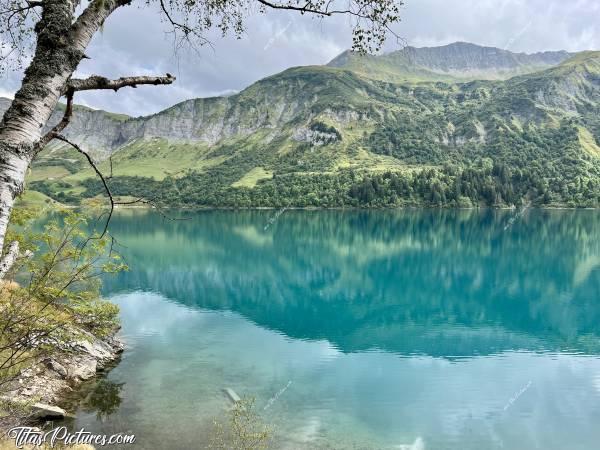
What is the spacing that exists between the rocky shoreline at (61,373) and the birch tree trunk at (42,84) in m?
17.7

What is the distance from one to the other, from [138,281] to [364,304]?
33.7m

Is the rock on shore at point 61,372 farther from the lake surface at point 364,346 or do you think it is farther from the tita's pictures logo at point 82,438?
the tita's pictures logo at point 82,438

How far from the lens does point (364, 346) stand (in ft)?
140

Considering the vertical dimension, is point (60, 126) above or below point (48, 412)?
above

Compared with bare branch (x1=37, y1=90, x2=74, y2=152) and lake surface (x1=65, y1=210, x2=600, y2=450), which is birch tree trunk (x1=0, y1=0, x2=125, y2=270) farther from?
lake surface (x1=65, y1=210, x2=600, y2=450)

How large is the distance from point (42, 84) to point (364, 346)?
40.5m

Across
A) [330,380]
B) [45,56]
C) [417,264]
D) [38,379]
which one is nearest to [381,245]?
[417,264]

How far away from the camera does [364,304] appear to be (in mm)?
60844

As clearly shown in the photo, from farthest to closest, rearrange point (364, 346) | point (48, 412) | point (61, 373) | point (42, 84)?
point (364, 346) → point (61, 373) → point (48, 412) → point (42, 84)

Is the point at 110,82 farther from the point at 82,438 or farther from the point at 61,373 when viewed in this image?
the point at 61,373

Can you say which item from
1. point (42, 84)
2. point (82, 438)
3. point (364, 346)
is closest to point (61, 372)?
point (82, 438)

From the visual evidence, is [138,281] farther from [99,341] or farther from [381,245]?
[381,245]

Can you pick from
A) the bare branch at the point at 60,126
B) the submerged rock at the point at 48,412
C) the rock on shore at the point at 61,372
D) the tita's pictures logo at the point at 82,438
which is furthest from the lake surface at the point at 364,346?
the bare branch at the point at 60,126

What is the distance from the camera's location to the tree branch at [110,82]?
17.3 feet
